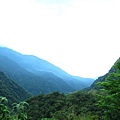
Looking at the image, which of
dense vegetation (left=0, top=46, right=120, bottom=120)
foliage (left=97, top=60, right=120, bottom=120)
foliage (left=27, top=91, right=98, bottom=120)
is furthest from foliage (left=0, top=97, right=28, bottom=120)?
foliage (left=27, top=91, right=98, bottom=120)

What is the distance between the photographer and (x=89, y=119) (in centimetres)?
970

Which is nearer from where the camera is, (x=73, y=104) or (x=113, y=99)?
(x=113, y=99)

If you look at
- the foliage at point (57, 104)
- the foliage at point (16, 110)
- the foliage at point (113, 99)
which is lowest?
the foliage at point (57, 104)

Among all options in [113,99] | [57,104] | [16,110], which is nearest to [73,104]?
[57,104]

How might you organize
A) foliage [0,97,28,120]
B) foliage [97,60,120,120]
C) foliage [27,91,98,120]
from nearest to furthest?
foliage [0,97,28,120], foliage [97,60,120,120], foliage [27,91,98,120]

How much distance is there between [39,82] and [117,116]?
9460 centimetres

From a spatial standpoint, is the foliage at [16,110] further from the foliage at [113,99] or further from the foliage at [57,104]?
the foliage at [57,104]

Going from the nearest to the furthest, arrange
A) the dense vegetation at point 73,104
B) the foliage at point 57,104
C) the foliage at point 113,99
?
the dense vegetation at point 73,104
the foliage at point 113,99
the foliage at point 57,104

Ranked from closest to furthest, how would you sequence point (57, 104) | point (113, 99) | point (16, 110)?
point (16, 110) → point (113, 99) → point (57, 104)

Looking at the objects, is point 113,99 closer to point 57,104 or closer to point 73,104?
point 73,104

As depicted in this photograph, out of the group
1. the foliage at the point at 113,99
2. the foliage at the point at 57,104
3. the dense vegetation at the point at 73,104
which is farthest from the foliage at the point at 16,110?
the foliage at the point at 57,104

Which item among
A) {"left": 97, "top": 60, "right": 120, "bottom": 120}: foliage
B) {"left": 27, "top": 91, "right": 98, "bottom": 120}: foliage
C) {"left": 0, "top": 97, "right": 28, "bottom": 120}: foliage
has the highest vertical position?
{"left": 97, "top": 60, "right": 120, "bottom": 120}: foliage

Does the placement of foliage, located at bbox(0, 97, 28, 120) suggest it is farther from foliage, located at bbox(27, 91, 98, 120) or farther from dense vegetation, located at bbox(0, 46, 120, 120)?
foliage, located at bbox(27, 91, 98, 120)

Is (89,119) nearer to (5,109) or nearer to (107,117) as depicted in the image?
(107,117)
